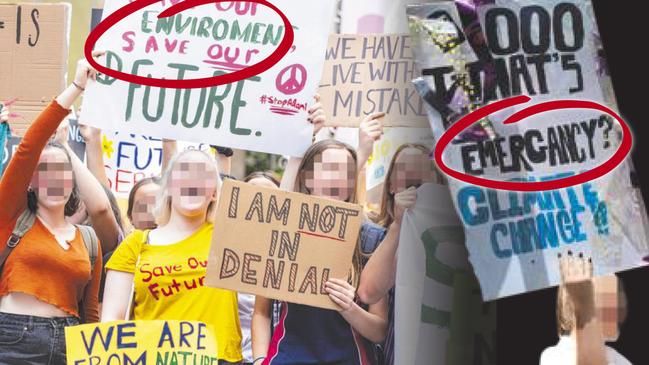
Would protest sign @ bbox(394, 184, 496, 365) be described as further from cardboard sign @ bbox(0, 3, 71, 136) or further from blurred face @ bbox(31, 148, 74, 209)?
cardboard sign @ bbox(0, 3, 71, 136)

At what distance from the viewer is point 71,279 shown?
5.64 metres

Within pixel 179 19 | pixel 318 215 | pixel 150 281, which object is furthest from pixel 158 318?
pixel 179 19

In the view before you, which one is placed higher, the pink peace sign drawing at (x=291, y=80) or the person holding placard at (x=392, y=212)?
the pink peace sign drawing at (x=291, y=80)

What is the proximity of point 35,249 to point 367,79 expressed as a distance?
4.79 feet

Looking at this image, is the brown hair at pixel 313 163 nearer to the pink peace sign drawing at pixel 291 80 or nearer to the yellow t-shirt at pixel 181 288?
the pink peace sign drawing at pixel 291 80

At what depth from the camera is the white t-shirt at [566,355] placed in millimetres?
4730

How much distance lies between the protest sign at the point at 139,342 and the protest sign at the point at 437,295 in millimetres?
769

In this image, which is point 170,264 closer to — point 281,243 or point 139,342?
point 139,342

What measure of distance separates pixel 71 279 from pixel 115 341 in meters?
0.32

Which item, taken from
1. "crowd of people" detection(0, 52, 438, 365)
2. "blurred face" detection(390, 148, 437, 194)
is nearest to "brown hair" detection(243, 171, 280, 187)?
"crowd of people" detection(0, 52, 438, 365)

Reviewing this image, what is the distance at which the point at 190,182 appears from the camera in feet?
18.2

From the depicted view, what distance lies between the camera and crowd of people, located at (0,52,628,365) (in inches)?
212

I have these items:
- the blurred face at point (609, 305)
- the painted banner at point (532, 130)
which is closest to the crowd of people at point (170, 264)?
the painted banner at point (532, 130)

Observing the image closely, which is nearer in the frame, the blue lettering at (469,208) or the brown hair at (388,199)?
the blue lettering at (469,208)
